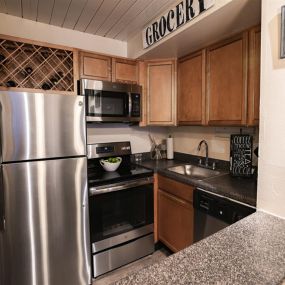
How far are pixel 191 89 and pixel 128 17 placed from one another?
0.95 meters

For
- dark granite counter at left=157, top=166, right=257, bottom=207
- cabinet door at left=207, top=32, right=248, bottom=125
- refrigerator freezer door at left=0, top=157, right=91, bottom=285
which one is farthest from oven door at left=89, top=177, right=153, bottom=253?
cabinet door at left=207, top=32, right=248, bottom=125

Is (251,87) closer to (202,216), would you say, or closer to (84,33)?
(202,216)

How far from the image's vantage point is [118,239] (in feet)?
6.46

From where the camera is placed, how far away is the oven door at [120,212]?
6.03 feet

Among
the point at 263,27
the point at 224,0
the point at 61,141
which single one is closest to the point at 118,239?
the point at 61,141

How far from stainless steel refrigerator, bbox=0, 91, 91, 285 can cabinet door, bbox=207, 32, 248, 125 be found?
1222 millimetres

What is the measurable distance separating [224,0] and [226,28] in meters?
0.34

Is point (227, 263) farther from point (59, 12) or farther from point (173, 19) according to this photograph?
point (59, 12)

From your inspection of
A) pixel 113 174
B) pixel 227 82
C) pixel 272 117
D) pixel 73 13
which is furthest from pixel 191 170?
pixel 73 13

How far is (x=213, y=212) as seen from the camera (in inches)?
61.2

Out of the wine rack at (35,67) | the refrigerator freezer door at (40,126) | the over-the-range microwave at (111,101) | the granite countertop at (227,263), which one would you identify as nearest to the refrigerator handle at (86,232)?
the refrigerator freezer door at (40,126)

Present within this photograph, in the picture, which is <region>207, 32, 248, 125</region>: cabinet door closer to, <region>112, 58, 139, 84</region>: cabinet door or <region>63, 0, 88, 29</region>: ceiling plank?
<region>112, 58, 139, 84</region>: cabinet door

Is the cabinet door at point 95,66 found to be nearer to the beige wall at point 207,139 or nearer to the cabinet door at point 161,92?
the cabinet door at point 161,92

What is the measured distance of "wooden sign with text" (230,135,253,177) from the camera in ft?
5.78
